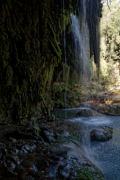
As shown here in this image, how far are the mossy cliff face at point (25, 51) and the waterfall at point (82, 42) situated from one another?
336 centimetres

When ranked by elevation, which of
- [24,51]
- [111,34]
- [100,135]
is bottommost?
[100,135]

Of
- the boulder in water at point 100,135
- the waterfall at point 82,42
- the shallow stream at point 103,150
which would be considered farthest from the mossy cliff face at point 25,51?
the waterfall at point 82,42

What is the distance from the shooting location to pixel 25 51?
18.5 ft

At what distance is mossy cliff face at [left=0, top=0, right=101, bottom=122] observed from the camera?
520 centimetres

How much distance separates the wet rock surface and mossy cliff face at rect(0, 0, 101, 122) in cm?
161

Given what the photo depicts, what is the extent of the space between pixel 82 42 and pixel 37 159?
10.2m

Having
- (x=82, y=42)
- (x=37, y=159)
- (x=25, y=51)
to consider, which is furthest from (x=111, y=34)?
(x=37, y=159)

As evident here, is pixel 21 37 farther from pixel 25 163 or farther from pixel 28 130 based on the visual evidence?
pixel 25 163

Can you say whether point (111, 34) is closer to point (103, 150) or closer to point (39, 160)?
point (103, 150)

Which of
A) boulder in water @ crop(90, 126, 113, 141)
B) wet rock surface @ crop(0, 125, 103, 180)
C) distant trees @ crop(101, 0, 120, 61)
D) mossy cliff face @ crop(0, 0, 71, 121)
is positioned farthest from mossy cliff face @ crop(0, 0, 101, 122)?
distant trees @ crop(101, 0, 120, 61)

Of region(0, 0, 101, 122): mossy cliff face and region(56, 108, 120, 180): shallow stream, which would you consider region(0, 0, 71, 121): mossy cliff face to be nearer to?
region(0, 0, 101, 122): mossy cliff face

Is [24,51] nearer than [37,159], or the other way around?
[37,159]

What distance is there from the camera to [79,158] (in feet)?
10.6

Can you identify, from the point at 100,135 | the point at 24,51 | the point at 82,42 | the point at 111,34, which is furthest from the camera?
the point at 111,34
